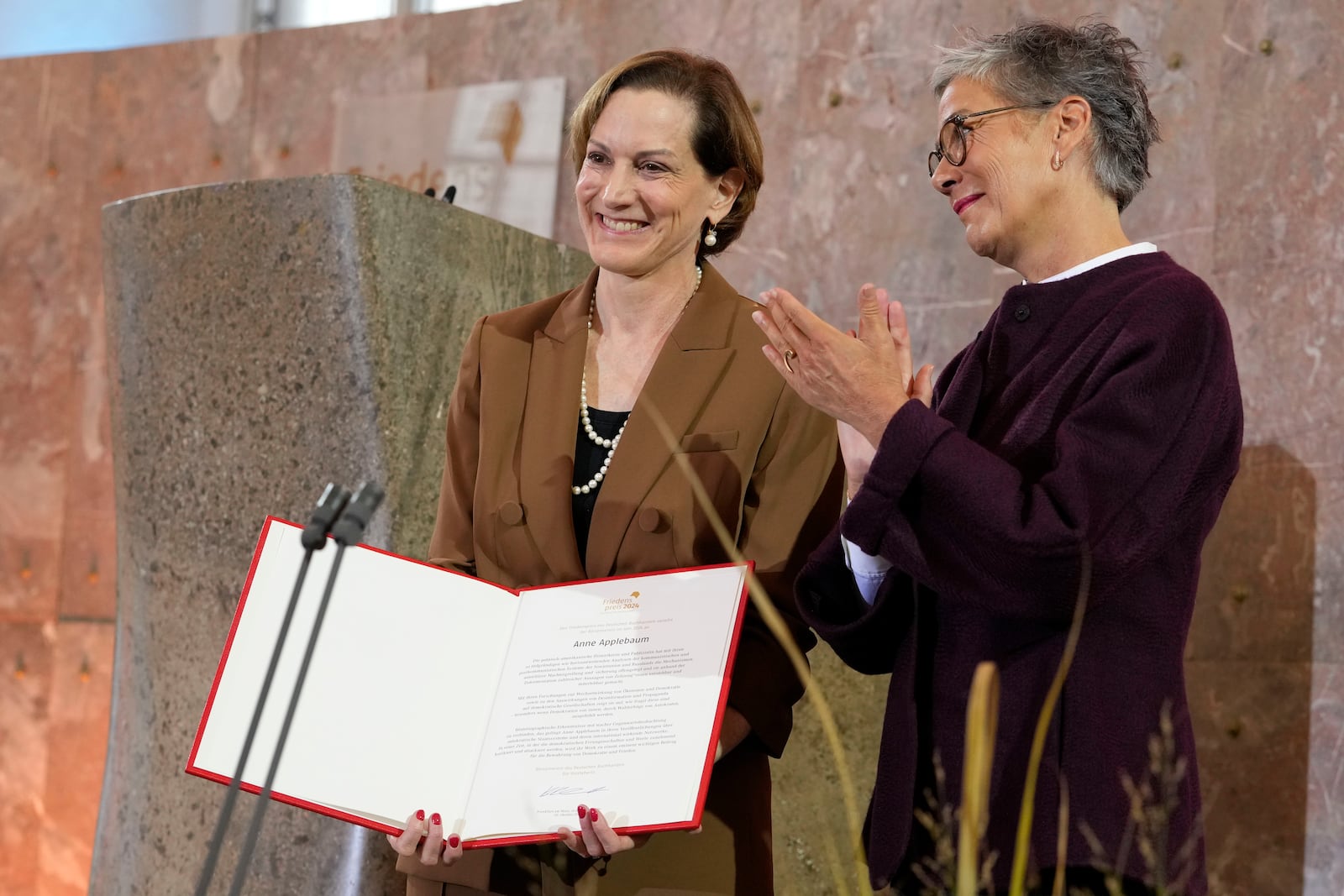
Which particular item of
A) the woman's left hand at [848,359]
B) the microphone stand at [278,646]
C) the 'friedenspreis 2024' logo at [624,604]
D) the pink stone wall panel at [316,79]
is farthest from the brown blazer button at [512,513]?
the pink stone wall panel at [316,79]

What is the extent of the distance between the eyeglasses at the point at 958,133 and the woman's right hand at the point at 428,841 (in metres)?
1.10

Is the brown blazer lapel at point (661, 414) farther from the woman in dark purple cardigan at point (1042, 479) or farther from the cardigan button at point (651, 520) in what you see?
the woman in dark purple cardigan at point (1042, 479)

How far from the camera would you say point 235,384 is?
2951 millimetres

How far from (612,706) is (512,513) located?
382 mm

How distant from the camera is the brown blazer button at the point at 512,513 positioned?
2203 mm

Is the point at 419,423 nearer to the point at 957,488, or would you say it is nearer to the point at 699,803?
the point at 699,803

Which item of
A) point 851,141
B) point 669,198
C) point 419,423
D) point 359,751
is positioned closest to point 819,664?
point 419,423

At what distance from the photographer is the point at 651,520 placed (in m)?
2.15

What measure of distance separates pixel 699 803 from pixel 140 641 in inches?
65.2

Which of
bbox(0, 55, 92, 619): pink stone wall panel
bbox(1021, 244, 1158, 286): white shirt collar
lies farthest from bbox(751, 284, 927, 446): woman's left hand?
bbox(0, 55, 92, 619): pink stone wall panel

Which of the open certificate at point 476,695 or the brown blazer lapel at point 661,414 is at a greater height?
the brown blazer lapel at point 661,414

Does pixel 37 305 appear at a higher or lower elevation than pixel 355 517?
higher

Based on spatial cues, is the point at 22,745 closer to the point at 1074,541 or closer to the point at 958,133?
the point at 958,133

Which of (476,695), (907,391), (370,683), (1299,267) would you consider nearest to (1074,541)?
(907,391)
